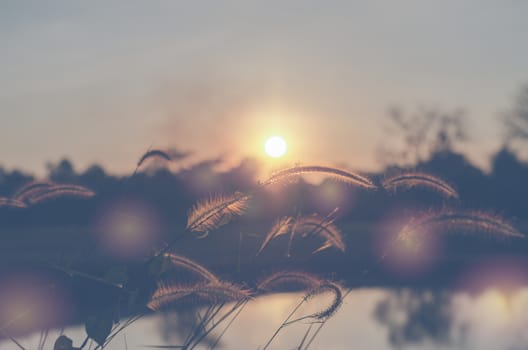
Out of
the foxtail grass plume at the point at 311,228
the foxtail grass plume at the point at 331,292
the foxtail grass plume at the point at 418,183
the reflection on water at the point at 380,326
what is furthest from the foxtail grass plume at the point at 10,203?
the reflection on water at the point at 380,326

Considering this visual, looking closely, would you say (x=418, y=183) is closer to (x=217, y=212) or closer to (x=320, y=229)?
(x=320, y=229)

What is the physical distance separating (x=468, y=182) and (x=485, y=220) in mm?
26766

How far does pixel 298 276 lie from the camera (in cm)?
317

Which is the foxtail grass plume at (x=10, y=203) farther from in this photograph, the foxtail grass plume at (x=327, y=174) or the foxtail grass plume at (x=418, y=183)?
the foxtail grass plume at (x=418, y=183)

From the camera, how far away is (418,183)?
3.32m

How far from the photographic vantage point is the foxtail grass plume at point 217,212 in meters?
3.04

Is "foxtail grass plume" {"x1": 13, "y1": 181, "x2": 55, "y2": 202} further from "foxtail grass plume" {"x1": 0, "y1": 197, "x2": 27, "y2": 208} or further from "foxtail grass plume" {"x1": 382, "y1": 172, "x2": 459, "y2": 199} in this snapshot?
"foxtail grass plume" {"x1": 382, "y1": 172, "x2": 459, "y2": 199}

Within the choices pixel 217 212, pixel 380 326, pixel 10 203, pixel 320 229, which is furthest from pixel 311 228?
pixel 380 326

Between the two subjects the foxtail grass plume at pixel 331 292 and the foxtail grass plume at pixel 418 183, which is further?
the foxtail grass plume at pixel 418 183

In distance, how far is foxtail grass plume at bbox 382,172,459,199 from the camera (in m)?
3.29

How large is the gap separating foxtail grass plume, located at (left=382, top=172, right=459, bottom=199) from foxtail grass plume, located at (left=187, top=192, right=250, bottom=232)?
55 centimetres

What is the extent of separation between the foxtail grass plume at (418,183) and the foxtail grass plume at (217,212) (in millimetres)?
551

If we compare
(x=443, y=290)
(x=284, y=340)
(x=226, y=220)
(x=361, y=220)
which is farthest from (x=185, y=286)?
(x=361, y=220)

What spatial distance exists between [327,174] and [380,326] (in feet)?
19.4
